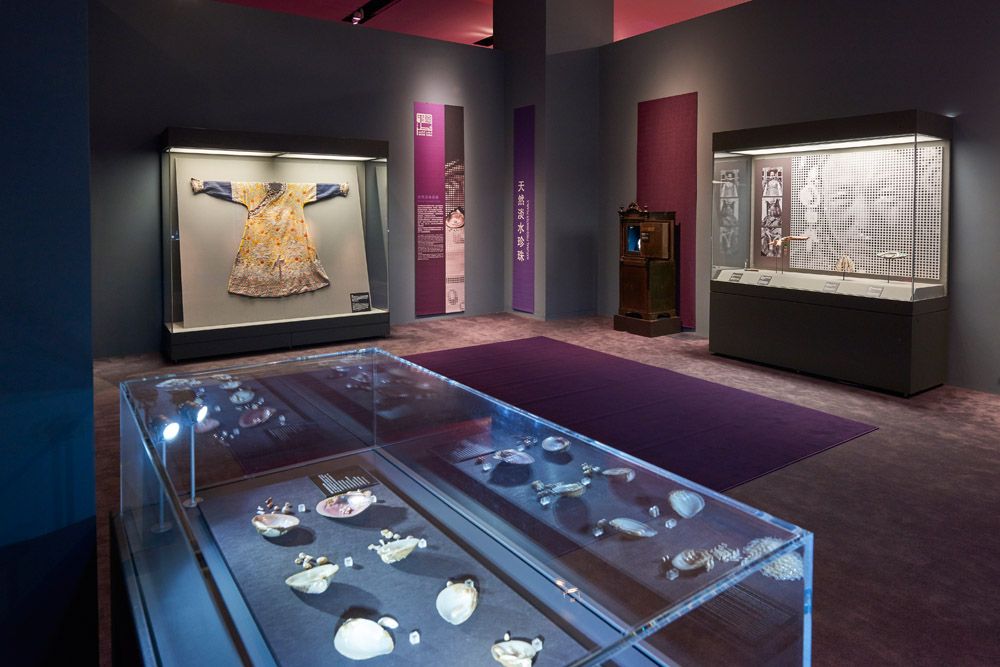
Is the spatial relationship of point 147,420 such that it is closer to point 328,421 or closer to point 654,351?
point 328,421

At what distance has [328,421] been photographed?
2.65m

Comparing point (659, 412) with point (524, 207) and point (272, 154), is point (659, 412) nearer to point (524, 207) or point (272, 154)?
point (272, 154)

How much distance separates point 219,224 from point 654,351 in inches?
156

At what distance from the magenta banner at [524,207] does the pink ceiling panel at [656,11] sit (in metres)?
2.26

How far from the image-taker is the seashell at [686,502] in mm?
1531

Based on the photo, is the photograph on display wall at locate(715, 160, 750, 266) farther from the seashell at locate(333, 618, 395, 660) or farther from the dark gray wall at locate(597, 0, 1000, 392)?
the seashell at locate(333, 618, 395, 660)

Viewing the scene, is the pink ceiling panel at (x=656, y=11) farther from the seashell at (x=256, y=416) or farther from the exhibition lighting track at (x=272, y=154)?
the seashell at (x=256, y=416)

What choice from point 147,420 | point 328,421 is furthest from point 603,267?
point 147,420

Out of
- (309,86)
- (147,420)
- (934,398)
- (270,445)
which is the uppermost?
(309,86)

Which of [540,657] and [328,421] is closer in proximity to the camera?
[540,657]

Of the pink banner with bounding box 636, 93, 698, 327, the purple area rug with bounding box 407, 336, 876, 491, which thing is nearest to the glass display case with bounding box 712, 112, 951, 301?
the pink banner with bounding box 636, 93, 698, 327

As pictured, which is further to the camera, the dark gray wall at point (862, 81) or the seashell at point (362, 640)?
the dark gray wall at point (862, 81)

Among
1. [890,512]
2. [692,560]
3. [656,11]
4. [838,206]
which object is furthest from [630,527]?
[656,11]

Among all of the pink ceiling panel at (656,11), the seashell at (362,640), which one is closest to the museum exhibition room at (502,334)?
the seashell at (362,640)
